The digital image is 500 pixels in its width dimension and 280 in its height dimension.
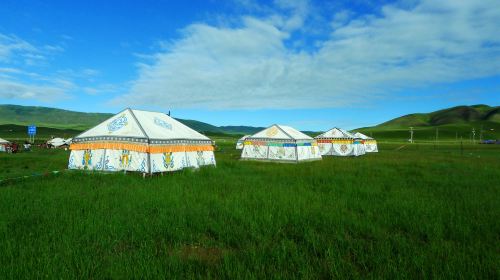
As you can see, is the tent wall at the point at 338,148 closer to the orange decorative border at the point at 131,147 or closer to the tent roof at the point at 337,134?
the tent roof at the point at 337,134

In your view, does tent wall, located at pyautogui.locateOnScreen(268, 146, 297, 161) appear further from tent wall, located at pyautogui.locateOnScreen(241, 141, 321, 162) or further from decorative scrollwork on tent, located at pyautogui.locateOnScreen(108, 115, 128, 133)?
decorative scrollwork on tent, located at pyautogui.locateOnScreen(108, 115, 128, 133)

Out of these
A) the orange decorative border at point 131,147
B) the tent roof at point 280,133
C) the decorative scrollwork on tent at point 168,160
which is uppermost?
the tent roof at point 280,133

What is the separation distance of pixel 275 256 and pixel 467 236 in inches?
156

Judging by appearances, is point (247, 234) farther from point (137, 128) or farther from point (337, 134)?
point (337, 134)

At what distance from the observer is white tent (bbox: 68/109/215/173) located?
18250mm

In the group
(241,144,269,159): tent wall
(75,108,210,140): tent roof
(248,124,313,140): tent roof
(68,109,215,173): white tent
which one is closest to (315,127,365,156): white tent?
(248,124,313,140): tent roof

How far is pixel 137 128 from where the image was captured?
18953 mm

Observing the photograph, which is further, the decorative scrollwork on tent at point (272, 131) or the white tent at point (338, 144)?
the white tent at point (338, 144)

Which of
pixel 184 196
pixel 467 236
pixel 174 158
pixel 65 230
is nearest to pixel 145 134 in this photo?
pixel 174 158

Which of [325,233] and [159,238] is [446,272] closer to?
[325,233]

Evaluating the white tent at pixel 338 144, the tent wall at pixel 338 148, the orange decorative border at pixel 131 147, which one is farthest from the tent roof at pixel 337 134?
the orange decorative border at pixel 131 147

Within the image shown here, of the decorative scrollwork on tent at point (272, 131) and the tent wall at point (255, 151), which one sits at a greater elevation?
the decorative scrollwork on tent at point (272, 131)

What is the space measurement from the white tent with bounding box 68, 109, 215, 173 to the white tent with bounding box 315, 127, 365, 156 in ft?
82.8

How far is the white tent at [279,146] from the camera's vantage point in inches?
1183
